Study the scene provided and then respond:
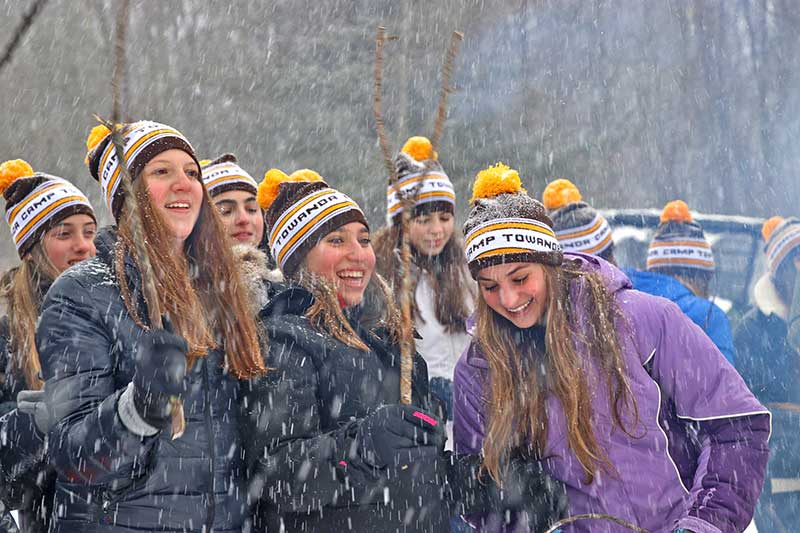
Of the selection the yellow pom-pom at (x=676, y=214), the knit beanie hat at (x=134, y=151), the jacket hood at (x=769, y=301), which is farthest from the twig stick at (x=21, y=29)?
the jacket hood at (x=769, y=301)

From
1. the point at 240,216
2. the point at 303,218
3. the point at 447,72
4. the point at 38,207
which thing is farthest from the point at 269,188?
the point at 447,72

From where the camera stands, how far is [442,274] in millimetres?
4211

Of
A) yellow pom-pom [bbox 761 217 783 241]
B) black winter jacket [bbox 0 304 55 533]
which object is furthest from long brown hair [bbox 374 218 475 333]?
yellow pom-pom [bbox 761 217 783 241]

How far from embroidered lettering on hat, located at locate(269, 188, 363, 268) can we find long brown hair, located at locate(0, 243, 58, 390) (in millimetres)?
894

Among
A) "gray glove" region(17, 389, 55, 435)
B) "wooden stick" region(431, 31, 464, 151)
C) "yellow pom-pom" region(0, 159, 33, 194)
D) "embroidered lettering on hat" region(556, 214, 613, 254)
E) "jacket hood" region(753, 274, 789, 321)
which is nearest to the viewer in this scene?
"wooden stick" region(431, 31, 464, 151)

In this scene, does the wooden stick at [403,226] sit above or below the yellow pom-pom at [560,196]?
below

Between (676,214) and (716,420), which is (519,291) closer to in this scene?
(716,420)

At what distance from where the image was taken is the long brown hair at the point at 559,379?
2695mm

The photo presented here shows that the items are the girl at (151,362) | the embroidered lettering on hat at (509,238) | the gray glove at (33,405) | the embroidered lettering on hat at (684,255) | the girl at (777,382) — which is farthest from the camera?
the girl at (777,382)

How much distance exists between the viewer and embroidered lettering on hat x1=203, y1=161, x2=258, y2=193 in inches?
167

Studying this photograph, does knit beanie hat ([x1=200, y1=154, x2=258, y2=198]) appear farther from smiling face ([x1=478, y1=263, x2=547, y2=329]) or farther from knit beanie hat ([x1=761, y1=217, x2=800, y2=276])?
knit beanie hat ([x1=761, y1=217, x2=800, y2=276])

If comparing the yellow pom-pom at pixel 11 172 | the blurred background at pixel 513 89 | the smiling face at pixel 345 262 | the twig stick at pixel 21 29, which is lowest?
the smiling face at pixel 345 262

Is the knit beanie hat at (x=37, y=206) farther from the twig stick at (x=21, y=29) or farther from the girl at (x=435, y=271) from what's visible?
the twig stick at (x=21, y=29)

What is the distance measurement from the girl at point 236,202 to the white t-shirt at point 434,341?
85 cm
